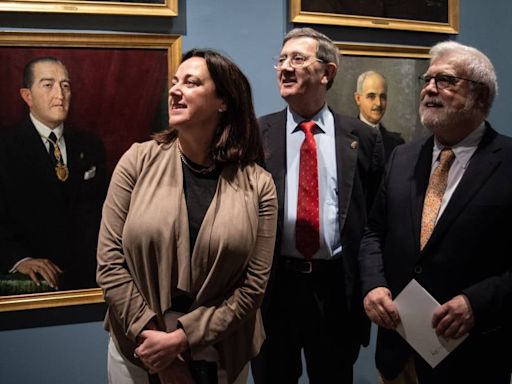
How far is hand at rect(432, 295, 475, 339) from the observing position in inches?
70.1

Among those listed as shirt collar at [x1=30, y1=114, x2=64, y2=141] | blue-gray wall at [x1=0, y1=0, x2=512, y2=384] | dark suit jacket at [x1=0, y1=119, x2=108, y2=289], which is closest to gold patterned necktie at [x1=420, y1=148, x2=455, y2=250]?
blue-gray wall at [x1=0, y1=0, x2=512, y2=384]

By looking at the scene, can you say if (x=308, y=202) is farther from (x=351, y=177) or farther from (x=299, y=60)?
(x=299, y=60)

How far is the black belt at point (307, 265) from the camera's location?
2.17 m

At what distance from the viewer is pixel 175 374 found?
1756 millimetres

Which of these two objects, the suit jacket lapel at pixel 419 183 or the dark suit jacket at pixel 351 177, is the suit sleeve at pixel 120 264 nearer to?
the dark suit jacket at pixel 351 177

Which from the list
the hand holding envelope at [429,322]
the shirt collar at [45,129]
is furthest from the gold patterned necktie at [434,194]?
the shirt collar at [45,129]

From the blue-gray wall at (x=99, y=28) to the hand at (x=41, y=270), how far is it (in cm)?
16

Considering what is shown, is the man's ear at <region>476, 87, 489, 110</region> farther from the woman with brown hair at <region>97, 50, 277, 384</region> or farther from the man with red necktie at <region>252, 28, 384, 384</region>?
the woman with brown hair at <region>97, 50, 277, 384</region>

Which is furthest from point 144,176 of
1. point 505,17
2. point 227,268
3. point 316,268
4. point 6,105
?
point 505,17

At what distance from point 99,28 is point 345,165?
1289 millimetres

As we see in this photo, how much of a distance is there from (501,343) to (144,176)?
1.31 metres

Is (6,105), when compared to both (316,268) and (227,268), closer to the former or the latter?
(227,268)

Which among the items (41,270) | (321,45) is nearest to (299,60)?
(321,45)

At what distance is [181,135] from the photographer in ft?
6.15
